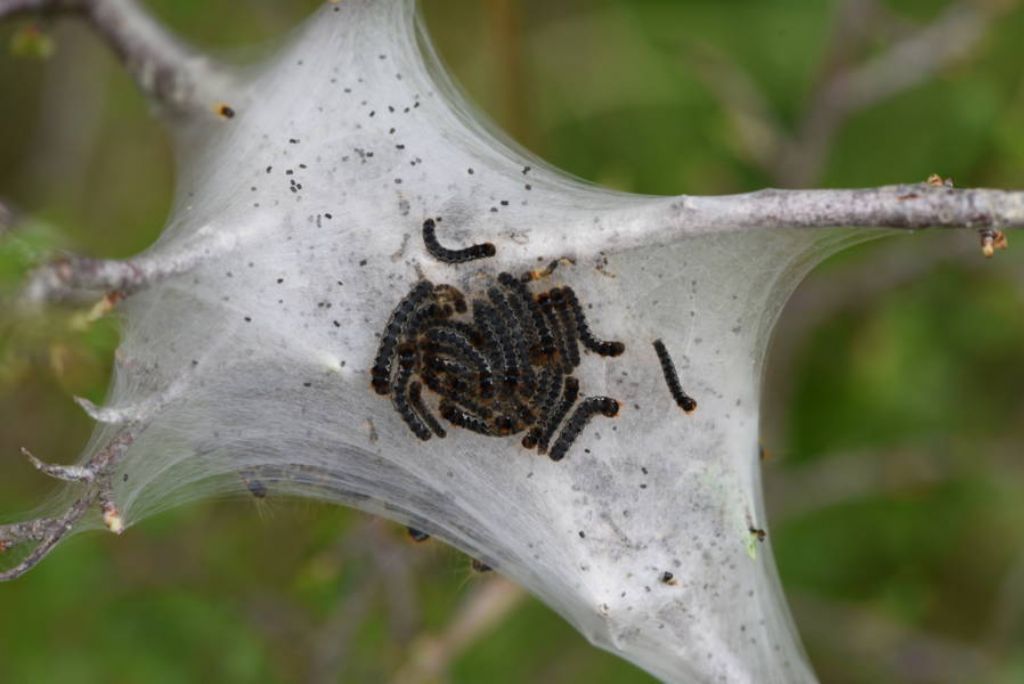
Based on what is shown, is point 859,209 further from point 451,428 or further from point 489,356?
point 451,428

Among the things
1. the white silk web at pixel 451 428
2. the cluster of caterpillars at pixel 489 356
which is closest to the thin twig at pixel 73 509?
the white silk web at pixel 451 428

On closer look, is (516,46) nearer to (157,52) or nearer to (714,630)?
(157,52)

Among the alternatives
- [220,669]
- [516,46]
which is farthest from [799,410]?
[220,669]

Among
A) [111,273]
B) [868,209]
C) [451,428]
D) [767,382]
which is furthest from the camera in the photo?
[767,382]

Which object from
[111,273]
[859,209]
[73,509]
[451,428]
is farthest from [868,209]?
[73,509]

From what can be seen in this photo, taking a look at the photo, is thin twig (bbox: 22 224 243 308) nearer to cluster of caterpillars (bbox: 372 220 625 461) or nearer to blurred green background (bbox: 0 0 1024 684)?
cluster of caterpillars (bbox: 372 220 625 461)
